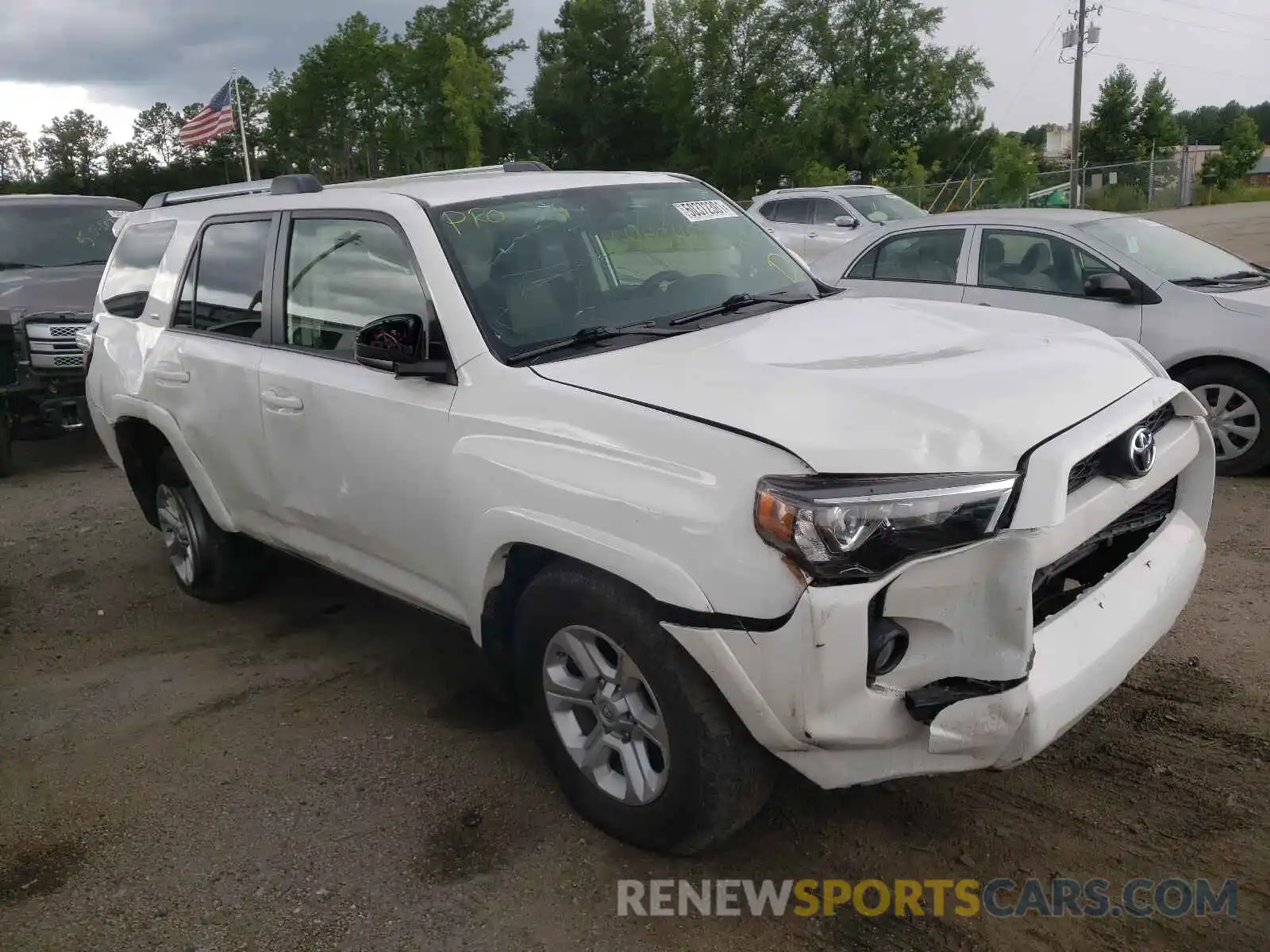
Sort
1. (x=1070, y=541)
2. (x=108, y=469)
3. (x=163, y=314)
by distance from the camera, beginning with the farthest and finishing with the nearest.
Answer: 1. (x=108, y=469)
2. (x=163, y=314)
3. (x=1070, y=541)

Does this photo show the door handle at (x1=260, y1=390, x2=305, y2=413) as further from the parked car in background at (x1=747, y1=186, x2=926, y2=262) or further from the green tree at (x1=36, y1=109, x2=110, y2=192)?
the green tree at (x1=36, y1=109, x2=110, y2=192)

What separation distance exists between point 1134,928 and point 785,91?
6505 centimetres

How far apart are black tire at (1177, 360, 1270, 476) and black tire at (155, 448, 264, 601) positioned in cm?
529

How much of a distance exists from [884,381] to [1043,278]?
491 centimetres

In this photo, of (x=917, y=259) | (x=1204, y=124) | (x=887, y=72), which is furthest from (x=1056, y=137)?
(x=917, y=259)

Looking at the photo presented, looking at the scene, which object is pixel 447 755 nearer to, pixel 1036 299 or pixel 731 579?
pixel 731 579

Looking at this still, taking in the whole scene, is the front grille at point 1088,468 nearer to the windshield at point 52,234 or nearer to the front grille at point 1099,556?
the front grille at point 1099,556

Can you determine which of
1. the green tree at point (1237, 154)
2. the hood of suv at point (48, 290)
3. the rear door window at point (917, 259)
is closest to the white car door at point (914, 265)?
the rear door window at point (917, 259)

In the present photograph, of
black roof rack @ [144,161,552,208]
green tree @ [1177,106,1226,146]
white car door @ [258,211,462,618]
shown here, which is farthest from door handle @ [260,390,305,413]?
green tree @ [1177,106,1226,146]

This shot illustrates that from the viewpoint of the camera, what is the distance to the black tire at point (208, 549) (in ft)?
16.5

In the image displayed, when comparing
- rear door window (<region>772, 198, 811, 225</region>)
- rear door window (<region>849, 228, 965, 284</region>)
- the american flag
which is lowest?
rear door window (<region>849, 228, 965, 284</region>)

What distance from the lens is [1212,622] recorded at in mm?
4309

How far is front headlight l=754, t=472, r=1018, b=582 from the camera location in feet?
7.78

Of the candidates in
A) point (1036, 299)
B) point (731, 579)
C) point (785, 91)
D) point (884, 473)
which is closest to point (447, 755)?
point (731, 579)
